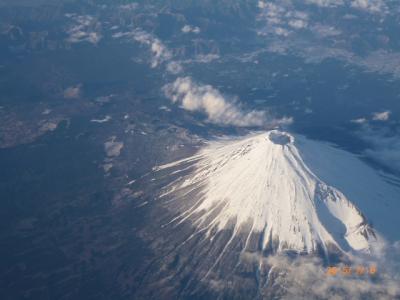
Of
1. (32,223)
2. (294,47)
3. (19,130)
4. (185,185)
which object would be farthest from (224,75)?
(32,223)

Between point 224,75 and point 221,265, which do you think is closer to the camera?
point 221,265

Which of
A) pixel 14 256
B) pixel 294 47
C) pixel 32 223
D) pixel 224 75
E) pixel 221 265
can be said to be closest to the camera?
pixel 221 265

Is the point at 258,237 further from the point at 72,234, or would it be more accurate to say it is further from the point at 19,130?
the point at 19,130
